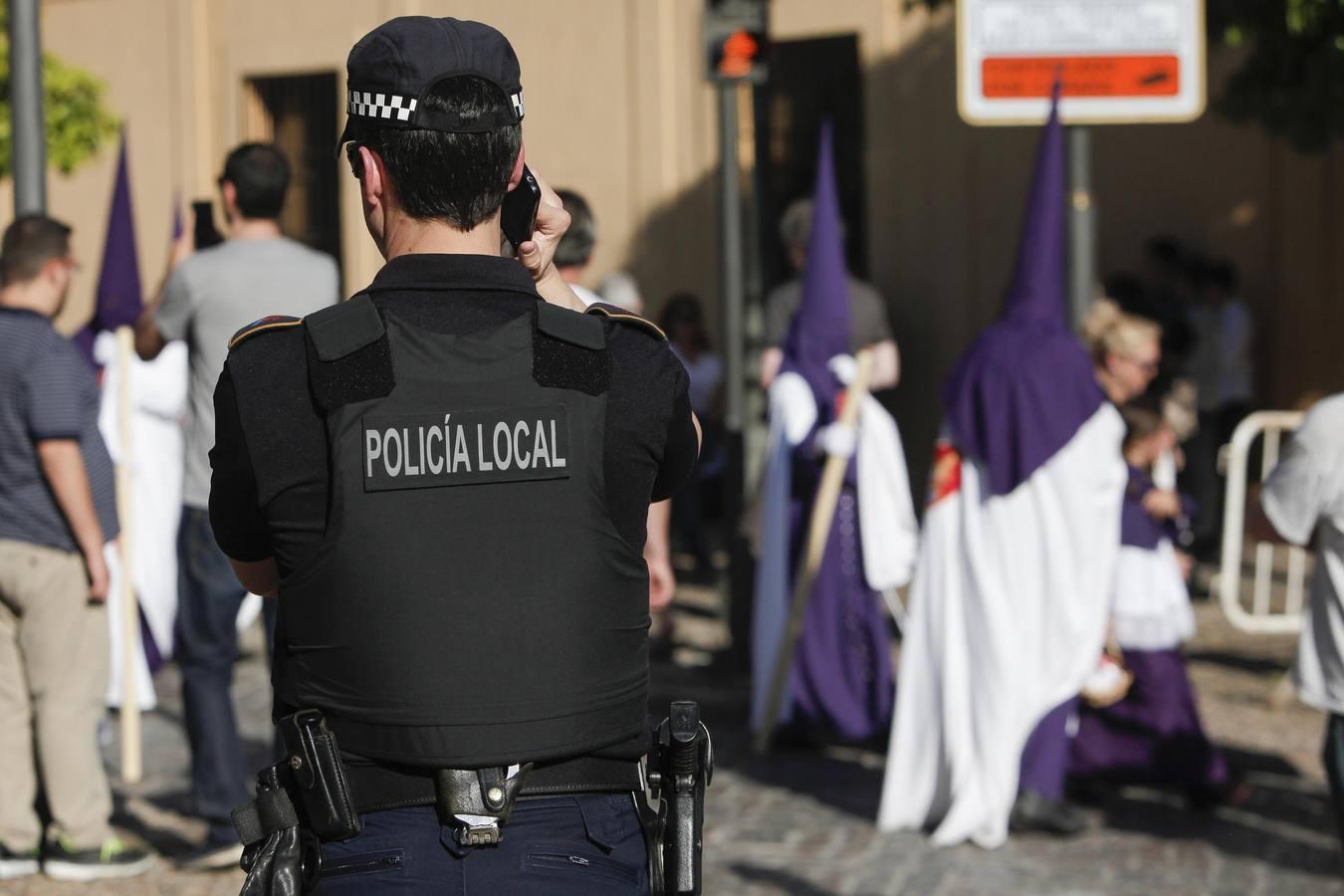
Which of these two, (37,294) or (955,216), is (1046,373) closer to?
(37,294)

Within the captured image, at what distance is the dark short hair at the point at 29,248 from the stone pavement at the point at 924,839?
180 cm

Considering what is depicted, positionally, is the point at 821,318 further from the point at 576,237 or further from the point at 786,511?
the point at 576,237

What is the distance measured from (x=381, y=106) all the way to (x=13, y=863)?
414 cm

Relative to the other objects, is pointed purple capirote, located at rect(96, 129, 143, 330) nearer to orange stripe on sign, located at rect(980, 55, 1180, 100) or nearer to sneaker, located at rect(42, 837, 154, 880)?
sneaker, located at rect(42, 837, 154, 880)

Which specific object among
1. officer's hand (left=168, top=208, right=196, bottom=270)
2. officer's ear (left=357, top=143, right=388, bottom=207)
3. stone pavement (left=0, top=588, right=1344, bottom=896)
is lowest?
stone pavement (left=0, top=588, right=1344, bottom=896)

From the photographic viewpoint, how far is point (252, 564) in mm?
2473

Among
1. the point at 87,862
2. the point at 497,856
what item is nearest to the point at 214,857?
the point at 87,862

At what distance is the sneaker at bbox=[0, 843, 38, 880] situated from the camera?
5805 mm

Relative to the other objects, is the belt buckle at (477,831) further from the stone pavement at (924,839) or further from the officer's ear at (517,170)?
the stone pavement at (924,839)

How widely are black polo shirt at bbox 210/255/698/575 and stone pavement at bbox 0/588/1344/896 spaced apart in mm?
3515

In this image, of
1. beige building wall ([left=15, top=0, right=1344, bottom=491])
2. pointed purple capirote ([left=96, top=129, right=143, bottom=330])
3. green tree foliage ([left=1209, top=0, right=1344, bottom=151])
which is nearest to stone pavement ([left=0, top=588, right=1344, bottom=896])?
pointed purple capirote ([left=96, top=129, right=143, bottom=330])

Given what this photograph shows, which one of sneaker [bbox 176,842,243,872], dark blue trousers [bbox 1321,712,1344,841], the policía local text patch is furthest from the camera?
sneaker [bbox 176,842,243,872]

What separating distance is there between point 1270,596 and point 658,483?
30.1ft

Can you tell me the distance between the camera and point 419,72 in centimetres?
236
